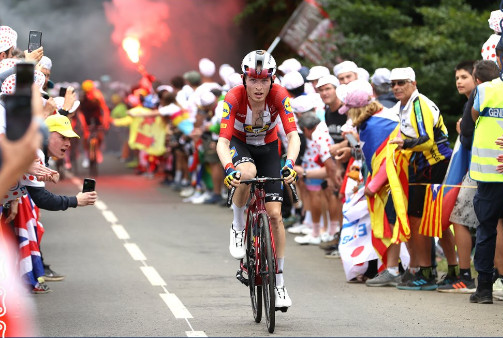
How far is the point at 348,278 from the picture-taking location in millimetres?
12039

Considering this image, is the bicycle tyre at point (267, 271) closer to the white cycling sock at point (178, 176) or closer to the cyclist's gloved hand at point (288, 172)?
the cyclist's gloved hand at point (288, 172)

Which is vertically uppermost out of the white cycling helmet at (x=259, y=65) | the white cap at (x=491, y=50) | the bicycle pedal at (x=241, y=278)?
the white cap at (x=491, y=50)

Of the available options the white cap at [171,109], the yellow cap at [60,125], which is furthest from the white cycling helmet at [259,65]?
the white cap at [171,109]

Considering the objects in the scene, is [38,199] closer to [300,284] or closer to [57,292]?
[57,292]

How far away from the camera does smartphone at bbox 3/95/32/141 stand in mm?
4660

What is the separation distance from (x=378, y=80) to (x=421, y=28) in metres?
3.66

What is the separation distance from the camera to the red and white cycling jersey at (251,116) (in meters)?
9.19

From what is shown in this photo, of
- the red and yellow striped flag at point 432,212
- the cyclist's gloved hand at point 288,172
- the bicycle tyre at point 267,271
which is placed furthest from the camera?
the red and yellow striped flag at point 432,212

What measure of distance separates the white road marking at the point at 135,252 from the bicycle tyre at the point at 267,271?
490cm

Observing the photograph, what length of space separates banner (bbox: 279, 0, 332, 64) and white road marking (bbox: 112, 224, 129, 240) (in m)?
4.90

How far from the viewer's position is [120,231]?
16484mm

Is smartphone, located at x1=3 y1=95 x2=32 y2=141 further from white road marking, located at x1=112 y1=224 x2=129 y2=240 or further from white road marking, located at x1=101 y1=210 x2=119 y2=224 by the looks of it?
white road marking, located at x1=101 y1=210 x2=119 y2=224

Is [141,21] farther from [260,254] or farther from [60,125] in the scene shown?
[260,254]

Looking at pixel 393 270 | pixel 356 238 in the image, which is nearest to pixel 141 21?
pixel 356 238
